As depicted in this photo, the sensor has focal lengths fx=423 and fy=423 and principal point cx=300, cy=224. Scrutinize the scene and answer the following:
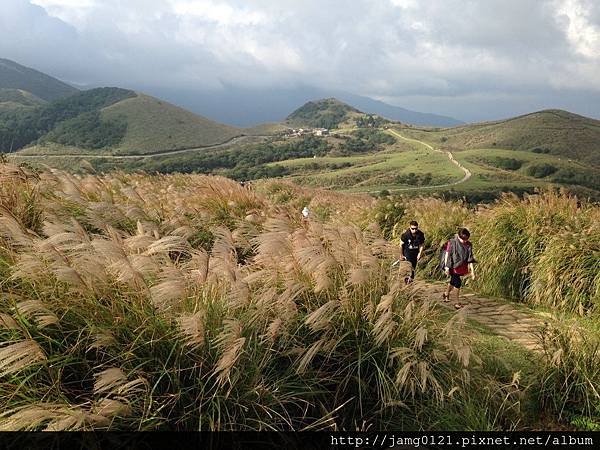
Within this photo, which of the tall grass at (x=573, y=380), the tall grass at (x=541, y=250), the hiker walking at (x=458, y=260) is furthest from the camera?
the hiker walking at (x=458, y=260)

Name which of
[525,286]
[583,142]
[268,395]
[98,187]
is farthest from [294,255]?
[583,142]

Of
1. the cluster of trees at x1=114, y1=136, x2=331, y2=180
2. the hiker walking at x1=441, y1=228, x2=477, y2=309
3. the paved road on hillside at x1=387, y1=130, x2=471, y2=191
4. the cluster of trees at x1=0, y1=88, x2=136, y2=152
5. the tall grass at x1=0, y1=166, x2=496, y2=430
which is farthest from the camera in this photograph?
the cluster of trees at x1=0, y1=88, x2=136, y2=152

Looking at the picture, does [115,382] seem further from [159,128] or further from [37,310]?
[159,128]

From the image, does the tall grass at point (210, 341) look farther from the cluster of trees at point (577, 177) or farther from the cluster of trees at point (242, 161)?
the cluster of trees at point (577, 177)

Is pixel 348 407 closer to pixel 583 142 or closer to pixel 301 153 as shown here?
pixel 301 153

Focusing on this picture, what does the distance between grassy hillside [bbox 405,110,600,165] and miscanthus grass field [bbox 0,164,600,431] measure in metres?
121

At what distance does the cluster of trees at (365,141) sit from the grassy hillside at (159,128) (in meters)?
44.3

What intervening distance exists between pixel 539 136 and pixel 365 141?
196 ft

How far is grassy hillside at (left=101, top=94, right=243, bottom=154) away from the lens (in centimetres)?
12862

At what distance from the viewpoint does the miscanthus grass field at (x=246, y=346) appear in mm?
2992

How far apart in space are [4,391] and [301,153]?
12797 centimetres

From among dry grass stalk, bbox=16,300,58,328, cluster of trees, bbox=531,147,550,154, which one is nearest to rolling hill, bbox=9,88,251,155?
cluster of trees, bbox=531,147,550,154

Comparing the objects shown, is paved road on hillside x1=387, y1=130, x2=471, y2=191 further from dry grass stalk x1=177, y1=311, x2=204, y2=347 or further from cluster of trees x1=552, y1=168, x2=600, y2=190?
dry grass stalk x1=177, y1=311, x2=204, y2=347

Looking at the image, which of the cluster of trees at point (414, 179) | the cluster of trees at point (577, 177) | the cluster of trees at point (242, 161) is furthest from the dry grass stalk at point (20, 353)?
the cluster of trees at point (577, 177)
